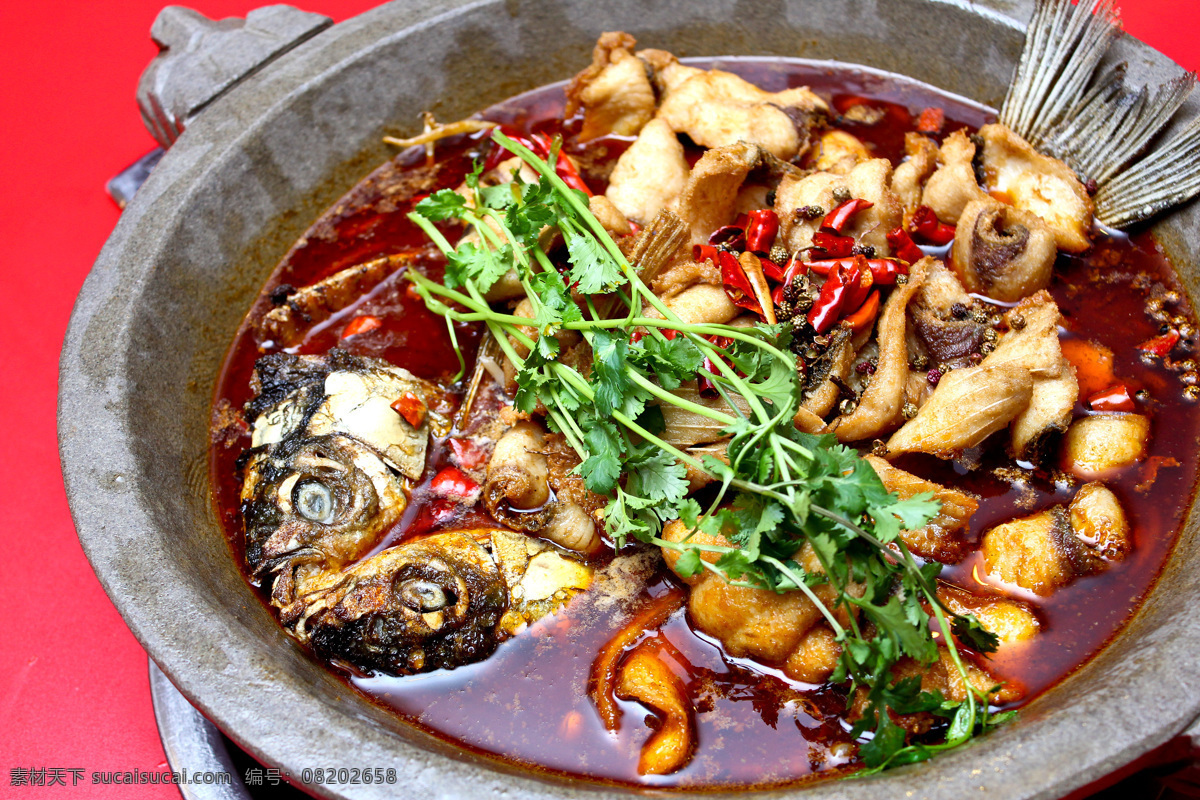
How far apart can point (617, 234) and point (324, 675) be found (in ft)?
5.91

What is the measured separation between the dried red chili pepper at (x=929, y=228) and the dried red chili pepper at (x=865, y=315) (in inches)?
20.3

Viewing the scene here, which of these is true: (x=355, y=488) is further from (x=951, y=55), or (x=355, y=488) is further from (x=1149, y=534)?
(x=951, y=55)

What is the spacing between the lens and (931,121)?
3766 millimetres

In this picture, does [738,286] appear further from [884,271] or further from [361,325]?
[361,325]

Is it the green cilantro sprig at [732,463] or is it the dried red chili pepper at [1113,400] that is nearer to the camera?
the green cilantro sprig at [732,463]

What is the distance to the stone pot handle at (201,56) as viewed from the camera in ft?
11.8

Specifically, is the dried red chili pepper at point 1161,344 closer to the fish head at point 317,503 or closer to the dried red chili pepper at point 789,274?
the dried red chili pepper at point 789,274

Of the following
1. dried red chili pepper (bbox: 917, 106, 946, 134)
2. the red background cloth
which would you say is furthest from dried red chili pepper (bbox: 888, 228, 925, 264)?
the red background cloth

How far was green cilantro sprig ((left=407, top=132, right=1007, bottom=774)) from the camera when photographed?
6.85 feet

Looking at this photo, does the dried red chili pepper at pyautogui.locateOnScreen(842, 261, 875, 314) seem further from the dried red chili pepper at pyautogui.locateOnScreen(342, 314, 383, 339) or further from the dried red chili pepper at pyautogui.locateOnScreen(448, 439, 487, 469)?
the dried red chili pepper at pyautogui.locateOnScreen(342, 314, 383, 339)

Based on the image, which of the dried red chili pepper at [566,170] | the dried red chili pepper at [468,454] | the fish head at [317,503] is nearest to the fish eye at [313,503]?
the fish head at [317,503]

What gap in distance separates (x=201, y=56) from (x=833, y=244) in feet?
9.14

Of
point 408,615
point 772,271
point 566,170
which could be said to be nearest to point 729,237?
point 772,271

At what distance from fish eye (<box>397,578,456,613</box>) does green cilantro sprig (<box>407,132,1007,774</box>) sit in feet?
1.84
